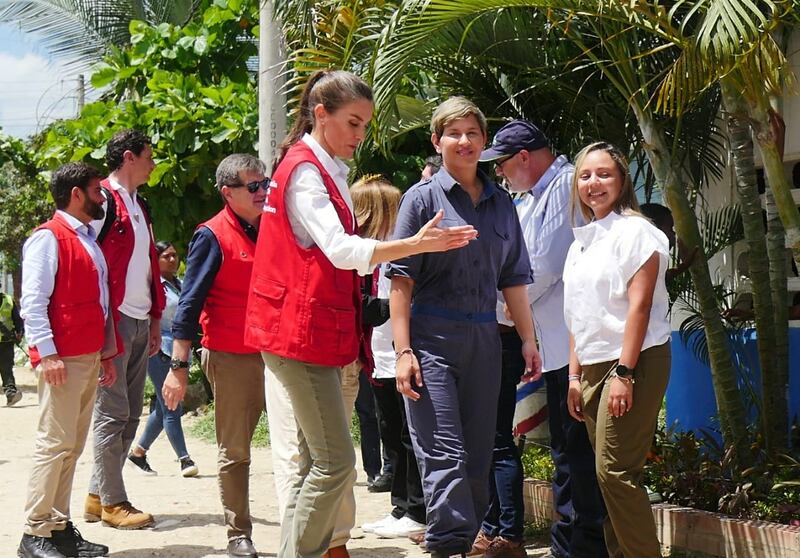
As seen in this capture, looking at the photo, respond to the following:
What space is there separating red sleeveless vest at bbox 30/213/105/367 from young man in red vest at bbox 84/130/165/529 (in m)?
0.50

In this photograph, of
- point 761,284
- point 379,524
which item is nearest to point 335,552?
point 379,524

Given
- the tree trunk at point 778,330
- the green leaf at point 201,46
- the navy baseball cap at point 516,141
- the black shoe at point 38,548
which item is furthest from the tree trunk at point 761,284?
the green leaf at point 201,46

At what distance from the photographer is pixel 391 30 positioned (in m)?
5.93

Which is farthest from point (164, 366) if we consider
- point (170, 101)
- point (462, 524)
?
point (462, 524)

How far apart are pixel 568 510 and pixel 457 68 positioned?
3.13 meters

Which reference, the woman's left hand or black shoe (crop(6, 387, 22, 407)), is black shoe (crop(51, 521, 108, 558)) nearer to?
the woman's left hand

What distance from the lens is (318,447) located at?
4387 millimetres

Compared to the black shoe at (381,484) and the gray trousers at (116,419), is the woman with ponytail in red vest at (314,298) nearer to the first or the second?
the gray trousers at (116,419)

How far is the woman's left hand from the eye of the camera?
441cm

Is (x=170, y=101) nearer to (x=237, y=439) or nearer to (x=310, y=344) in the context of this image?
(x=237, y=439)

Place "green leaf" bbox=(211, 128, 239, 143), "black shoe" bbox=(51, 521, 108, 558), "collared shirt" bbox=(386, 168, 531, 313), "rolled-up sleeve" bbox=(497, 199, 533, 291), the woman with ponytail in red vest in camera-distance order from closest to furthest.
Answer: the woman with ponytail in red vest
"collared shirt" bbox=(386, 168, 531, 313)
"rolled-up sleeve" bbox=(497, 199, 533, 291)
"black shoe" bbox=(51, 521, 108, 558)
"green leaf" bbox=(211, 128, 239, 143)

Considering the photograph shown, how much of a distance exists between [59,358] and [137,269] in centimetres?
107

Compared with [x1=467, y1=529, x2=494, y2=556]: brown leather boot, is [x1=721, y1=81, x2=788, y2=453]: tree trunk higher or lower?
higher

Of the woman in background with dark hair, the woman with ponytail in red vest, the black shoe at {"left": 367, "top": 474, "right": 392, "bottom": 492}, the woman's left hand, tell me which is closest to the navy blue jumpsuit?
the woman with ponytail in red vest
